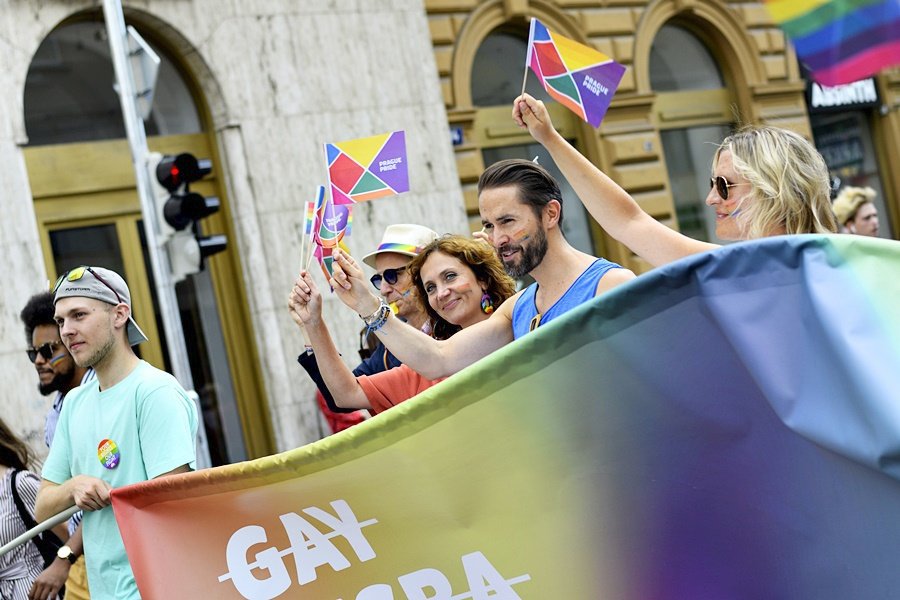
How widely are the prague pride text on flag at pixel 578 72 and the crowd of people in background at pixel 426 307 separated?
0.56 m

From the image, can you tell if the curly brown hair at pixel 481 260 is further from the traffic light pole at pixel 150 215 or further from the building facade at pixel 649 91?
the building facade at pixel 649 91

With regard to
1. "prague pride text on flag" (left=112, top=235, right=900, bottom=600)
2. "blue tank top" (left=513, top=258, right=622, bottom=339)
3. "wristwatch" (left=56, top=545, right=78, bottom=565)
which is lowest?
"wristwatch" (left=56, top=545, right=78, bottom=565)

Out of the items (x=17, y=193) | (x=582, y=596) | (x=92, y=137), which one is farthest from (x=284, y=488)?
(x=92, y=137)

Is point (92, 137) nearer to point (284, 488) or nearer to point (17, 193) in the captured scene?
point (17, 193)

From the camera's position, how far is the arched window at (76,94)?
10453mm

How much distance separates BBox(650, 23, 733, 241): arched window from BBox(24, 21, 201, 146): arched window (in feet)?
20.0

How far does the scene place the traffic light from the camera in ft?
26.4

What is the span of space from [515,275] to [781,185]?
0.87 meters

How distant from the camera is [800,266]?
2.30m

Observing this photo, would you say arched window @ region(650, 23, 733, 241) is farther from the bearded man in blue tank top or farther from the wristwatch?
the bearded man in blue tank top

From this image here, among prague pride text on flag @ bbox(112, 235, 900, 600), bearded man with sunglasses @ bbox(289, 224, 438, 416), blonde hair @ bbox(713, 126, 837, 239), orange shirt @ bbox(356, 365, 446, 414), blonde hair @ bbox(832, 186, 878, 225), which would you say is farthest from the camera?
blonde hair @ bbox(832, 186, 878, 225)

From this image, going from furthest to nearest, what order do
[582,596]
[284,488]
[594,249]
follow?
[594,249], [284,488], [582,596]

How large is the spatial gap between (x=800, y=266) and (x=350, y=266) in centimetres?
205

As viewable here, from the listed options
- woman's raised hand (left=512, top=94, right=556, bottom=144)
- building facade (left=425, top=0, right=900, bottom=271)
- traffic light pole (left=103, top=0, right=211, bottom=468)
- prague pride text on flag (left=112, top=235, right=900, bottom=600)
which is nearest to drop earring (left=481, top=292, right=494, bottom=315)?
woman's raised hand (left=512, top=94, right=556, bottom=144)
